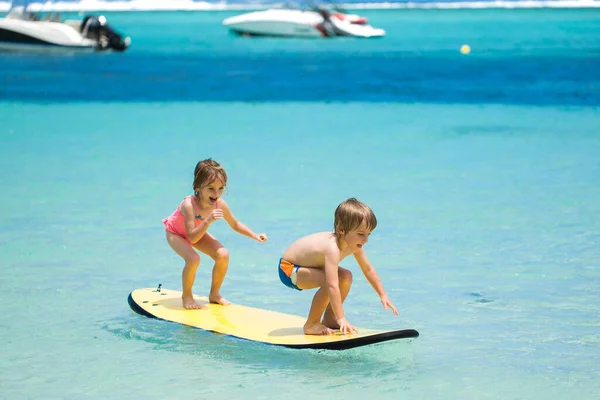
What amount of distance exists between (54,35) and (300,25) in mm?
14385

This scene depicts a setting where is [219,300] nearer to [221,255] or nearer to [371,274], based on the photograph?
[221,255]

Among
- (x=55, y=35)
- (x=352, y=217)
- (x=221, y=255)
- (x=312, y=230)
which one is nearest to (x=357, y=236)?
(x=352, y=217)

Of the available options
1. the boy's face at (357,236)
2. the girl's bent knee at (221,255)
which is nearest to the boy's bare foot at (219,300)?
the girl's bent knee at (221,255)

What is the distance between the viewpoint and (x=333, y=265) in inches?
193

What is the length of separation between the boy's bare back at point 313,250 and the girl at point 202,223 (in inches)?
10.0

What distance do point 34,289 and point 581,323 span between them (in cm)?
339

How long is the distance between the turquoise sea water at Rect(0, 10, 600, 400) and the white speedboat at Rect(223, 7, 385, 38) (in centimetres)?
2478

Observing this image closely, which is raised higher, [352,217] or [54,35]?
[54,35]

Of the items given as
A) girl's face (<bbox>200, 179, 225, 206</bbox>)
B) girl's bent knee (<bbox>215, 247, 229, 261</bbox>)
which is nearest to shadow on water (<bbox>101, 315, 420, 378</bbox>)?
girl's bent knee (<bbox>215, 247, 229, 261</bbox>)

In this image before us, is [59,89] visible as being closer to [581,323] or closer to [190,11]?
[581,323]

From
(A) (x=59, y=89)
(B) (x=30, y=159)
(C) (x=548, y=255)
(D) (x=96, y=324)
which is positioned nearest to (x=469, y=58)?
(A) (x=59, y=89)

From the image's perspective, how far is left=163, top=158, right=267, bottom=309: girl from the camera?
534cm

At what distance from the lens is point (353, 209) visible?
15.9ft

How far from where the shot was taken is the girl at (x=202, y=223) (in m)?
5.34
